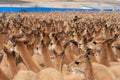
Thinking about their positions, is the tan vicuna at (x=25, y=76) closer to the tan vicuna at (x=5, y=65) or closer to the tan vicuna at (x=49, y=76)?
the tan vicuna at (x=49, y=76)

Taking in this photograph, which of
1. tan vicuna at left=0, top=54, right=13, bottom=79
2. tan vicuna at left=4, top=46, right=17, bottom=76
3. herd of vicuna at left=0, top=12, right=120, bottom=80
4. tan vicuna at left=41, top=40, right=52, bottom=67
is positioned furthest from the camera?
tan vicuna at left=41, top=40, right=52, bottom=67

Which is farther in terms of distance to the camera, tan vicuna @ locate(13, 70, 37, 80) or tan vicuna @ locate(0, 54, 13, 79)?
tan vicuna @ locate(0, 54, 13, 79)

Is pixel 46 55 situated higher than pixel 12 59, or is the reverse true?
pixel 12 59

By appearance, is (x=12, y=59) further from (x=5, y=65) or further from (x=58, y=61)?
(x=58, y=61)

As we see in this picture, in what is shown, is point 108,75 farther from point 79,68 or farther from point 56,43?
point 56,43

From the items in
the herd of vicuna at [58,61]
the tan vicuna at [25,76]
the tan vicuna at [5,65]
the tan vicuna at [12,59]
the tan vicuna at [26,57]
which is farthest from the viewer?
the tan vicuna at [26,57]

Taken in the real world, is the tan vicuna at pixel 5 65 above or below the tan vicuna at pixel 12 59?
below

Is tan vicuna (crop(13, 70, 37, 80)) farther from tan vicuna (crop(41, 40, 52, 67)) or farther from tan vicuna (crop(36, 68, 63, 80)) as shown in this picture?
tan vicuna (crop(41, 40, 52, 67))

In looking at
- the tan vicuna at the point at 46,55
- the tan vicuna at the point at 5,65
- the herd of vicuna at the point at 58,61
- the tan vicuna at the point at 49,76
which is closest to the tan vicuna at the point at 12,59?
the herd of vicuna at the point at 58,61

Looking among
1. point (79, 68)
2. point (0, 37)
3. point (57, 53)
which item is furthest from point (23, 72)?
point (0, 37)

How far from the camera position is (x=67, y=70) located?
5508 mm

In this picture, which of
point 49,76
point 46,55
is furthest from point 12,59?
point 46,55

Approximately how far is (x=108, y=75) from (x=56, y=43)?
1.93 metres

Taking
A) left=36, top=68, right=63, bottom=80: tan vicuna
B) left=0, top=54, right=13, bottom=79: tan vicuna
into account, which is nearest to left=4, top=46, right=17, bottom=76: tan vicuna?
left=0, top=54, right=13, bottom=79: tan vicuna
